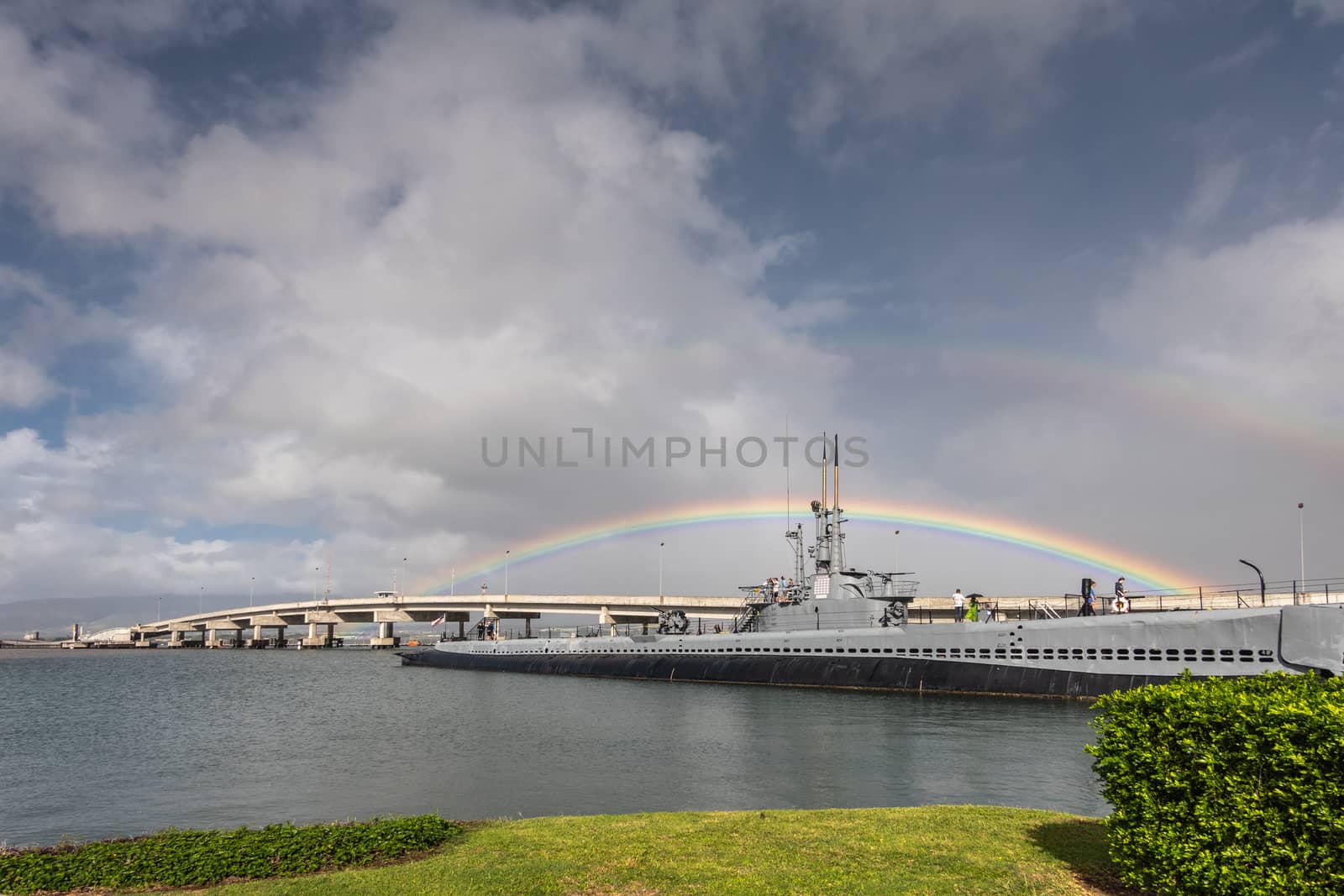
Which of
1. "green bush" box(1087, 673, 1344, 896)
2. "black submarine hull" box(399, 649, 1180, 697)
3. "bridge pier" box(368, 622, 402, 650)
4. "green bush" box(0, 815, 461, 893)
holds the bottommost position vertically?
"bridge pier" box(368, 622, 402, 650)

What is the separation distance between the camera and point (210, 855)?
414 inches

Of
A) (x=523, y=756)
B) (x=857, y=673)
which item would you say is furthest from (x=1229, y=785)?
(x=857, y=673)

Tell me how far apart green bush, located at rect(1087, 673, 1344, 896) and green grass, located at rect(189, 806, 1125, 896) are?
127 cm

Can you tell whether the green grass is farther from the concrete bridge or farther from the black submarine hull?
the concrete bridge

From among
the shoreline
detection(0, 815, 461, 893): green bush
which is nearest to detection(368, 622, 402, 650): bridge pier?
detection(0, 815, 461, 893): green bush

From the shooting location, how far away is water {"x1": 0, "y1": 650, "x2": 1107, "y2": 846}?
18500 mm

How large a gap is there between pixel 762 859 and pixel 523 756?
16.1 m

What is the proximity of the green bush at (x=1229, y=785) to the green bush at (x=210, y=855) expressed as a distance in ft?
27.6

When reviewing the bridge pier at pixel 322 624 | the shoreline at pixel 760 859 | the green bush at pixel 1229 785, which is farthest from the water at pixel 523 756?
the bridge pier at pixel 322 624

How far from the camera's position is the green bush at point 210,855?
9.91 meters

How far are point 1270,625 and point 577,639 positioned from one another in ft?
146

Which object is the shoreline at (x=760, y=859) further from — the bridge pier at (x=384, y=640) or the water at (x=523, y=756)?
the bridge pier at (x=384, y=640)

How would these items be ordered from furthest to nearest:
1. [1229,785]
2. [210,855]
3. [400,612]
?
1. [400,612]
2. [210,855]
3. [1229,785]

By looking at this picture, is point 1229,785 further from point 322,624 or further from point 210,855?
point 322,624
